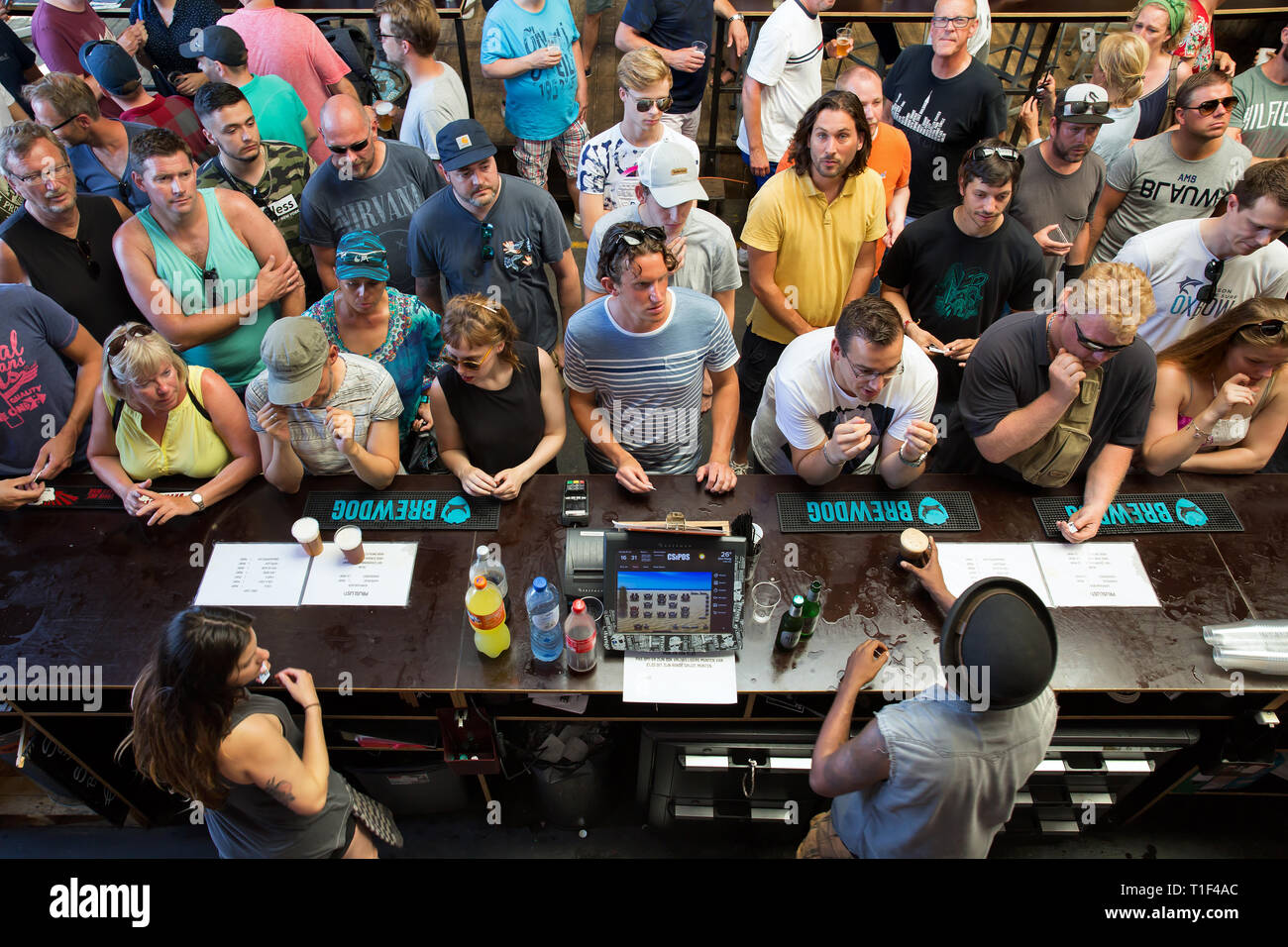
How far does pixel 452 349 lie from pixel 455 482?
56 centimetres

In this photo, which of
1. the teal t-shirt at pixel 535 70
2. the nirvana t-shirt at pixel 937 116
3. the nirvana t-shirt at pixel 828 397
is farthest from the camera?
the teal t-shirt at pixel 535 70

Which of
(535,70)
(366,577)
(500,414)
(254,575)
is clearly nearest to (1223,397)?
(500,414)

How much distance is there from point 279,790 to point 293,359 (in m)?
1.31

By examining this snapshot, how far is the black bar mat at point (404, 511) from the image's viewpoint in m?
2.76

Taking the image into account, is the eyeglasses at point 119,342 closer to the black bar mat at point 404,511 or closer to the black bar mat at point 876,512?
the black bar mat at point 404,511

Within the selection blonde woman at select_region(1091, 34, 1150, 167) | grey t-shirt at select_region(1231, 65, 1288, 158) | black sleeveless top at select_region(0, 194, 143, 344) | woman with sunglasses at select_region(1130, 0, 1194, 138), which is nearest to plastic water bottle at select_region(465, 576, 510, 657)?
black sleeveless top at select_region(0, 194, 143, 344)

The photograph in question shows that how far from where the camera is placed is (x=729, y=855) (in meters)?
3.03

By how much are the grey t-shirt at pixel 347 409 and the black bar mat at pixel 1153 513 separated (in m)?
2.45

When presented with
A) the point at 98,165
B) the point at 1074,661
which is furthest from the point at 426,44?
the point at 1074,661

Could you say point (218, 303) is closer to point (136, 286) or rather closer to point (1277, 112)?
point (136, 286)

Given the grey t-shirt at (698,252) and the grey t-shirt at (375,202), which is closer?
the grey t-shirt at (698,252)

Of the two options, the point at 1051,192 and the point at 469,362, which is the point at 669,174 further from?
the point at 1051,192

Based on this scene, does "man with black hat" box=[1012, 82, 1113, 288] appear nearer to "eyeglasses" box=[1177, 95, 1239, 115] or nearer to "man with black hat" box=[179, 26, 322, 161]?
"eyeglasses" box=[1177, 95, 1239, 115]

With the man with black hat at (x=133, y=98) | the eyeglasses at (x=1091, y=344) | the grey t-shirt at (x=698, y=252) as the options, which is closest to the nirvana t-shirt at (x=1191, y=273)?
the eyeglasses at (x=1091, y=344)
